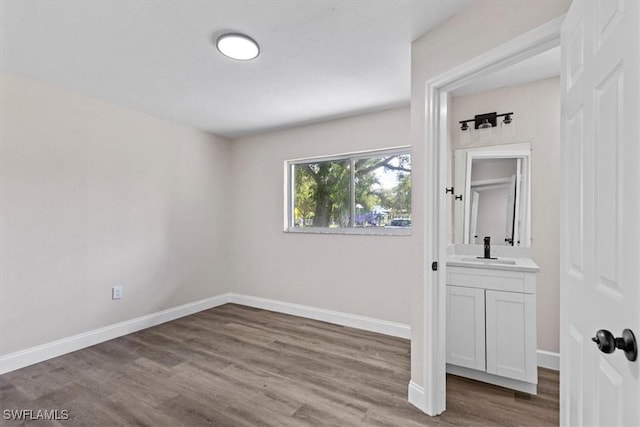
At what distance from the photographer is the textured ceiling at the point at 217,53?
5.48 feet

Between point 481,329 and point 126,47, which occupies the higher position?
point 126,47

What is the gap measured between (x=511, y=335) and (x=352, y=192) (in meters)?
1.99

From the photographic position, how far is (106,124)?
9.71 feet

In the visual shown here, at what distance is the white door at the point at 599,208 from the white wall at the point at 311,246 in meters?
1.88

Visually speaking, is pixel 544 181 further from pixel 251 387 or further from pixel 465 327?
pixel 251 387

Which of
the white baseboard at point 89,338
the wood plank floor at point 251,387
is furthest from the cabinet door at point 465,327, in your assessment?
the white baseboard at point 89,338

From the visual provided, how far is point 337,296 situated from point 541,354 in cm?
188

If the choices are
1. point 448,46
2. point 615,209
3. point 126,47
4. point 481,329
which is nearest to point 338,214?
point 481,329

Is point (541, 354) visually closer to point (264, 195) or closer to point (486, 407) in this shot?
point (486, 407)

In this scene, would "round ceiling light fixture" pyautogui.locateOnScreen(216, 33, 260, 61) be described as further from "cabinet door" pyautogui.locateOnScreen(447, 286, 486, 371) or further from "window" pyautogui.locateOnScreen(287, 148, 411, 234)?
"cabinet door" pyautogui.locateOnScreen(447, 286, 486, 371)

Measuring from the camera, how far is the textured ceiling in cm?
167

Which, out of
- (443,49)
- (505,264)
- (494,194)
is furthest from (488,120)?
(505,264)

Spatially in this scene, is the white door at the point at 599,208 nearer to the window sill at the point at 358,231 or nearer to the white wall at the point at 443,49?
the white wall at the point at 443,49

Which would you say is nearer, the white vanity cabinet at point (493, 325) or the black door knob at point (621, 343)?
the black door knob at point (621, 343)
